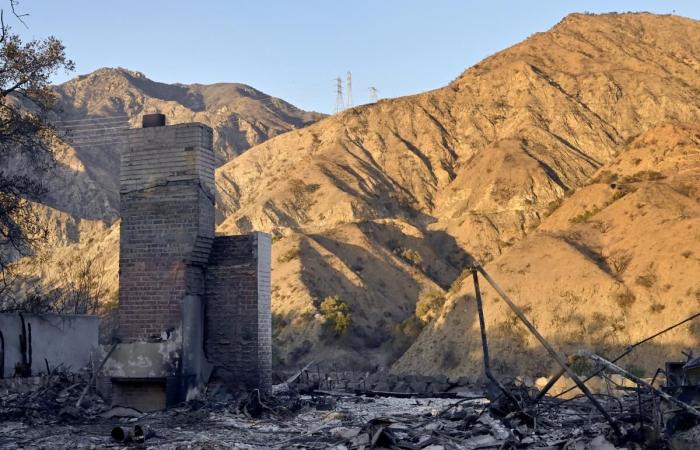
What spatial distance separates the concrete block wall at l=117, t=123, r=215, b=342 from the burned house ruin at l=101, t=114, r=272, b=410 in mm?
18

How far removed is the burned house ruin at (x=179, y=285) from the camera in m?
14.3

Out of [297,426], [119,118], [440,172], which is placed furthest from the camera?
[119,118]

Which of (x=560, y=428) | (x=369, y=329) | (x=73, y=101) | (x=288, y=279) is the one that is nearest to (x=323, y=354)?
(x=369, y=329)

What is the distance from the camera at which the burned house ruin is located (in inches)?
563

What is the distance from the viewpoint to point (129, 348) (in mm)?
14320

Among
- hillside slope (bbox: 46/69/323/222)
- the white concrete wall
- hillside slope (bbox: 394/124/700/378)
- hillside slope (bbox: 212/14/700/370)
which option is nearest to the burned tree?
the white concrete wall

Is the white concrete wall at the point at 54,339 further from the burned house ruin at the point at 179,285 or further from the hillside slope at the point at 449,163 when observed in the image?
the hillside slope at the point at 449,163

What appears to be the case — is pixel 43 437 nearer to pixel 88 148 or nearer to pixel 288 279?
pixel 288 279

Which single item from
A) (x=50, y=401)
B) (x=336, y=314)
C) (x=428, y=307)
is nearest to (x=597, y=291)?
(x=428, y=307)

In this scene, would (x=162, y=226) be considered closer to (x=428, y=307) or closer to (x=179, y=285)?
(x=179, y=285)

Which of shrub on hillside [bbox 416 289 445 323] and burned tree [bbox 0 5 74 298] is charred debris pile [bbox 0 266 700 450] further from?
shrub on hillside [bbox 416 289 445 323]

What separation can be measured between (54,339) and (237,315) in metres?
6.55

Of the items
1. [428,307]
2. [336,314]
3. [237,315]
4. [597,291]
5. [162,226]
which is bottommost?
[336,314]

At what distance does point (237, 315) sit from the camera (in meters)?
15.1
